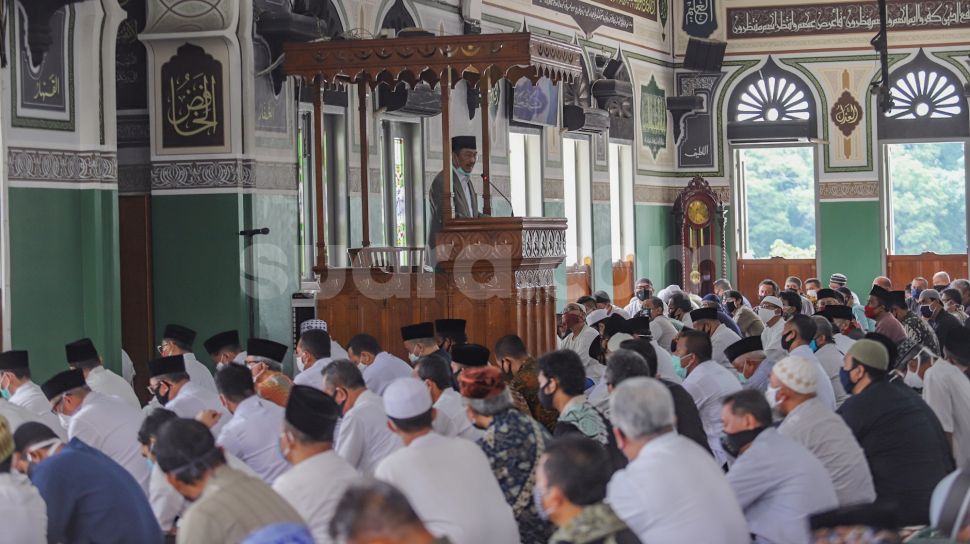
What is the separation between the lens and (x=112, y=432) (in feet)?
16.7

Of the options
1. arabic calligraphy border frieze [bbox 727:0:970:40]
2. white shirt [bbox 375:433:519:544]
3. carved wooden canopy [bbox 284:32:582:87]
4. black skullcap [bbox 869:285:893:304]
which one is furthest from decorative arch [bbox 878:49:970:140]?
white shirt [bbox 375:433:519:544]

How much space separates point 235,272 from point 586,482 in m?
6.49

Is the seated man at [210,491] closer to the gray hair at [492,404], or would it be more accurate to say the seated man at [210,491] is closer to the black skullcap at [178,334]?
the gray hair at [492,404]

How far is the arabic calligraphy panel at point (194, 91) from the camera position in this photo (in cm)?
922

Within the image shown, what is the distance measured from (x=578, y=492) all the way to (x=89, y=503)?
4.93 feet

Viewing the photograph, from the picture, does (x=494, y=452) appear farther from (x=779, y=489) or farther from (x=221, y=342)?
(x=221, y=342)

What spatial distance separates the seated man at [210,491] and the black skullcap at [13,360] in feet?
8.99

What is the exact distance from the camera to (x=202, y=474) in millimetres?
3443

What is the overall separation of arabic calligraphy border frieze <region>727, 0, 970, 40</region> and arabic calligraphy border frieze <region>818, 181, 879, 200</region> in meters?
1.89

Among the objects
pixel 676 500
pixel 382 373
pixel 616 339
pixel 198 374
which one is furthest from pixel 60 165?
pixel 676 500

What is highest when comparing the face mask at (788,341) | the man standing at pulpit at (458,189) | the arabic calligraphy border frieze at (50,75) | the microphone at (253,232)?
the arabic calligraphy border frieze at (50,75)

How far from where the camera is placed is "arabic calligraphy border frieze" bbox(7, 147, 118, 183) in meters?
7.73

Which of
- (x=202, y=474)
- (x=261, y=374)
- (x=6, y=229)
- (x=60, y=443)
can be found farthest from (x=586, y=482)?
(x=6, y=229)

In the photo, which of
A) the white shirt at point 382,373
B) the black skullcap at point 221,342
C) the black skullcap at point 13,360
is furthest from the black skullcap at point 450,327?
the black skullcap at point 13,360
